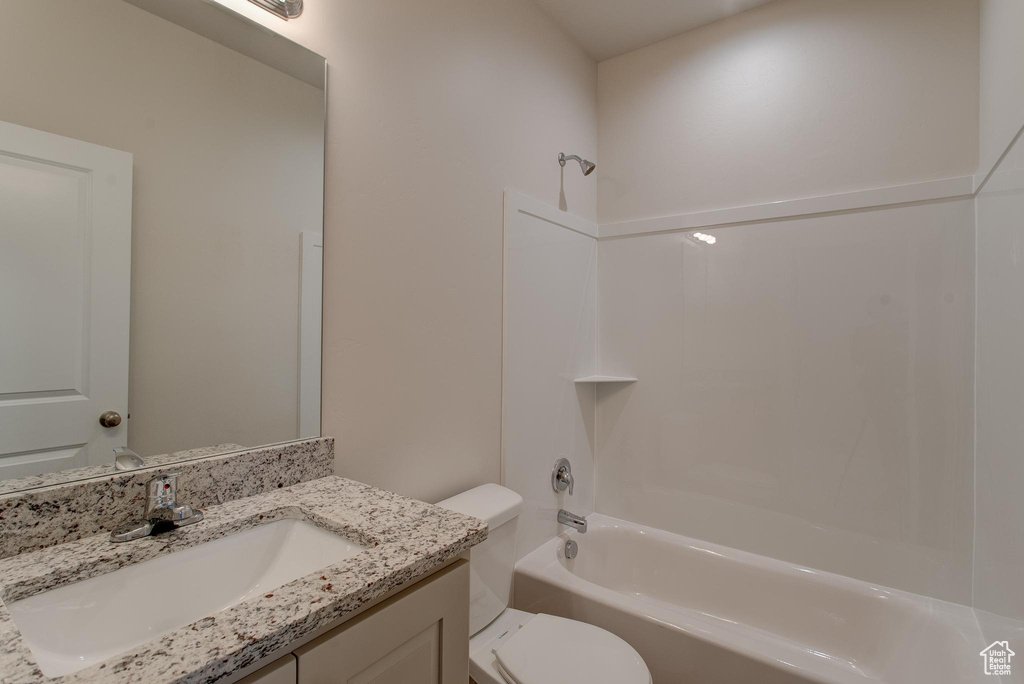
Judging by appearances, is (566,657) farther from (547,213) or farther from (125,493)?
(547,213)

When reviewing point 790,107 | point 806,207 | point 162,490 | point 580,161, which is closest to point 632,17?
point 580,161

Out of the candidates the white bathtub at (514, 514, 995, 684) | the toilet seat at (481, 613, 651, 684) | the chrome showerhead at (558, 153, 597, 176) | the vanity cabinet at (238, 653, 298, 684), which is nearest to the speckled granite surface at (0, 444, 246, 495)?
the vanity cabinet at (238, 653, 298, 684)

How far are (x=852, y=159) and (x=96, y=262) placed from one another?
2371 millimetres

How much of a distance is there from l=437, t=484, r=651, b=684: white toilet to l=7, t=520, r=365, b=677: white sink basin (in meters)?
0.54

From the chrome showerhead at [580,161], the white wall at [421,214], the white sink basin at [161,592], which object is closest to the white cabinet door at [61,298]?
the white sink basin at [161,592]

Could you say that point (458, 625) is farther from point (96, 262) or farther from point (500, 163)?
point (500, 163)

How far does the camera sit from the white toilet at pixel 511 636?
1310mm

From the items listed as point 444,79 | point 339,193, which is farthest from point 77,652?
point 444,79

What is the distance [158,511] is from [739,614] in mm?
2034

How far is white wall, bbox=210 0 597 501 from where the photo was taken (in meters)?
1.27

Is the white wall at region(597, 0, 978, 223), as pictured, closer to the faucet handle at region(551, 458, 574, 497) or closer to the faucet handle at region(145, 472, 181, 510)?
the faucet handle at region(551, 458, 574, 497)

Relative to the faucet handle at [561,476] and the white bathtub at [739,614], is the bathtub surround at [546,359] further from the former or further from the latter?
the white bathtub at [739,614]

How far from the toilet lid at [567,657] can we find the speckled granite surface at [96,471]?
97 centimetres

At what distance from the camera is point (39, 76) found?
0.80 meters
